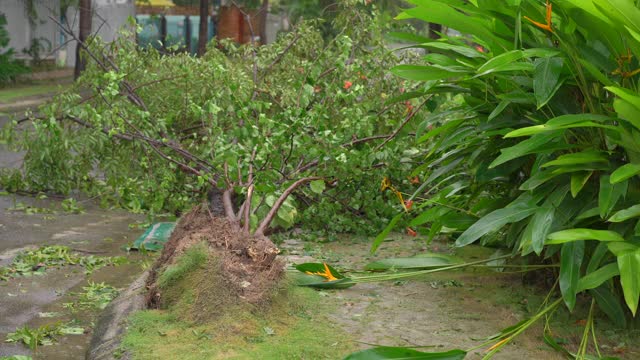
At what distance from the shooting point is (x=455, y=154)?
5.08 metres

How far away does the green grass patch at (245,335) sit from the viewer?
396cm

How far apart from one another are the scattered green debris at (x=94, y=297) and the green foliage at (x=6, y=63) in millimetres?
17644

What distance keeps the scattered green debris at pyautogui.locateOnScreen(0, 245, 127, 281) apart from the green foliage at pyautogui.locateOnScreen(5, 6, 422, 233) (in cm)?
51

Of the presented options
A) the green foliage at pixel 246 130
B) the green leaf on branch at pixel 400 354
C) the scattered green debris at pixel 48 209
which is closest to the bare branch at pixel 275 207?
the green foliage at pixel 246 130

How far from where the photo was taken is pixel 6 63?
22.4 m

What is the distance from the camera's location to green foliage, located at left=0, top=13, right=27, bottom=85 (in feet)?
72.8

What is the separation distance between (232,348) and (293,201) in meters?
2.89

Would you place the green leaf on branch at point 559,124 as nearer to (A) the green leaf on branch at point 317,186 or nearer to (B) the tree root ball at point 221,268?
(B) the tree root ball at point 221,268

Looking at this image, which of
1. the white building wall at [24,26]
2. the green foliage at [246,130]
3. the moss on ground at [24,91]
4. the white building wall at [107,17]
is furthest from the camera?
the white building wall at [107,17]

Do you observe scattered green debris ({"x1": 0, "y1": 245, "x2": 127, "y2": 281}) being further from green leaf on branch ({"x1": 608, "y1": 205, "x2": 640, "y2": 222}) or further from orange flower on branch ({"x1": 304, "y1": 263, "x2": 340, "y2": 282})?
green leaf on branch ({"x1": 608, "y1": 205, "x2": 640, "y2": 222})

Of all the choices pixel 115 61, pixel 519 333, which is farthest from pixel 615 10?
pixel 115 61

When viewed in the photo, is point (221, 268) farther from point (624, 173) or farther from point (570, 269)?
point (624, 173)

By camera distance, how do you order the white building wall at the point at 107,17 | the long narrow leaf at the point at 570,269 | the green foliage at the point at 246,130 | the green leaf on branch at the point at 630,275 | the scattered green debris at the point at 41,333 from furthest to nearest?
the white building wall at the point at 107,17 → the green foliage at the point at 246,130 → the scattered green debris at the point at 41,333 → the long narrow leaf at the point at 570,269 → the green leaf on branch at the point at 630,275

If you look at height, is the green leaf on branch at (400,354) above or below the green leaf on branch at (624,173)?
below
